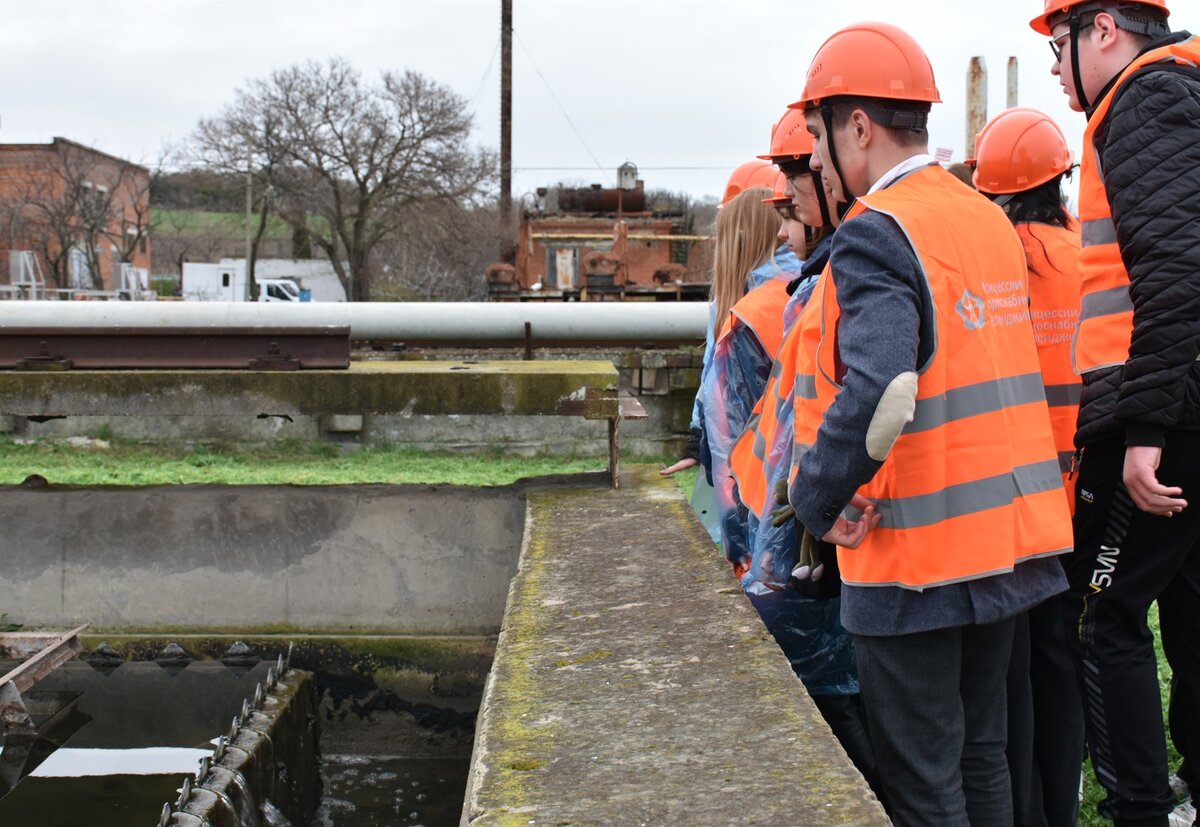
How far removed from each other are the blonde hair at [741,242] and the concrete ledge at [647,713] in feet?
2.76

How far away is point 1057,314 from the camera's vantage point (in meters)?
3.21

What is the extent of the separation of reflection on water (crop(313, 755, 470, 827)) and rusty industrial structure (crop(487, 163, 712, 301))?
10.4 meters

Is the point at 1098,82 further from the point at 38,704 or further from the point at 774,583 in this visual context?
the point at 38,704

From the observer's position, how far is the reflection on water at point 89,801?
12.5ft

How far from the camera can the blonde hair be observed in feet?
12.2

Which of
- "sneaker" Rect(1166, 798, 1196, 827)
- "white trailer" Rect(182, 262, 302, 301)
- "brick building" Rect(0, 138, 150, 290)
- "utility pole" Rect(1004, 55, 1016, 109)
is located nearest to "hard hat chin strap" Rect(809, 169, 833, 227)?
"sneaker" Rect(1166, 798, 1196, 827)

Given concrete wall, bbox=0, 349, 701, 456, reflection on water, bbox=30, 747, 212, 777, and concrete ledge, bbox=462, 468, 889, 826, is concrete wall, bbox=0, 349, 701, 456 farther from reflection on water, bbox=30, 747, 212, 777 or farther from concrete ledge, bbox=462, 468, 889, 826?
concrete ledge, bbox=462, 468, 889, 826

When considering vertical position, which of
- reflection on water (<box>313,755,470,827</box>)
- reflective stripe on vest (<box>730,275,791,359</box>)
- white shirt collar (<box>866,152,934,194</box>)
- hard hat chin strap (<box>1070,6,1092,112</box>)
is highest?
hard hat chin strap (<box>1070,6,1092,112</box>)

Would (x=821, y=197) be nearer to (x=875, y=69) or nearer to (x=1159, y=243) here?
(x=875, y=69)

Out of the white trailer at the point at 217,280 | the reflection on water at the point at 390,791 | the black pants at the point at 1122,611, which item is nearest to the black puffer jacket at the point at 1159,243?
the black pants at the point at 1122,611

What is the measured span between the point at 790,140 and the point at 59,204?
1549 inches

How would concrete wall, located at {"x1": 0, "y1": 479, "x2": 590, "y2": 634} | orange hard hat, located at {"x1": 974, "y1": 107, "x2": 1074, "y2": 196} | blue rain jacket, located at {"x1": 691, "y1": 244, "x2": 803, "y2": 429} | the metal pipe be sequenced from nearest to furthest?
1. orange hard hat, located at {"x1": 974, "y1": 107, "x2": 1074, "y2": 196}
2. blue rain jacket, located at {"x1": 691, "y1": 244, "x2": 803, "y2": 429}
3. concrete wall, located at {"x1": 0, "y1": 479, "x2": 590, "y2": 634}
4. the metal pipe

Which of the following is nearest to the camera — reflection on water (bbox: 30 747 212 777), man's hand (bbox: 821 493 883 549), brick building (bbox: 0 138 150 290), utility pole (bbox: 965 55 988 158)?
man's hand (bbox: 821 493 883 549)

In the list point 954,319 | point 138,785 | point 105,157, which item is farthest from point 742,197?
point 105,157
